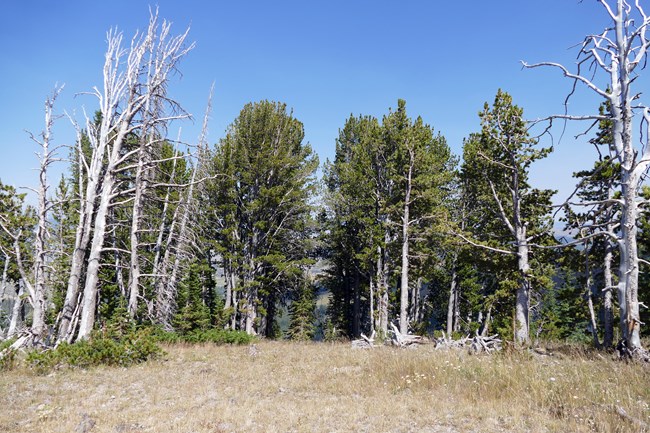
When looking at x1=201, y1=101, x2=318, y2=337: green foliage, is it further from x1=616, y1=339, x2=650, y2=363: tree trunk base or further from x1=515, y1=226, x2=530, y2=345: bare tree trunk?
x1=616, y1=339, x2=650, y2=363: tree trunk base

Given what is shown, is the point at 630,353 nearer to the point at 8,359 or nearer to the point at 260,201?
the point at 8,359

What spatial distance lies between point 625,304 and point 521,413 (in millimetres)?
5344

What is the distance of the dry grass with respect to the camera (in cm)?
574

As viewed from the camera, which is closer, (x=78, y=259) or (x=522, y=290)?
(x=78, y=259)

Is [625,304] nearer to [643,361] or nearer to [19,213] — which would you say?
[643,361]

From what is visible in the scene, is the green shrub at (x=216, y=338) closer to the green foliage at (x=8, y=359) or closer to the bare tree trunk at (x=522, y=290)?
the green foliage at (x=8, y=359)

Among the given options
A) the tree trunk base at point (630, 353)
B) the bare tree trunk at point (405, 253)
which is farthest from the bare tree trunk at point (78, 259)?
the tree trunk base at point (630, 353)

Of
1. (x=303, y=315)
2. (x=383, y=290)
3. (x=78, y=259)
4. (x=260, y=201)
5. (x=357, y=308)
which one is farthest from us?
(x=303, y=315)

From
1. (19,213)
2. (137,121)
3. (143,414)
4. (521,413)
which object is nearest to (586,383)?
(521,413)

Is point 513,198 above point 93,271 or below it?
above

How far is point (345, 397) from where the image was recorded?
734cm

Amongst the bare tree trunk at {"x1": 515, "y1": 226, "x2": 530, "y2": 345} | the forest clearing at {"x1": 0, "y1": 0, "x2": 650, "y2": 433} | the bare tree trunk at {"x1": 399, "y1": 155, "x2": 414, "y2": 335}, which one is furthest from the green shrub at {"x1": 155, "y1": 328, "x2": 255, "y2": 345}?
the bare tree trunk at {"x1": 515, "y1": 226, "x2": 530, "y2": 345}

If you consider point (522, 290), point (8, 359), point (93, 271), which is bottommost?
point (8, 359)

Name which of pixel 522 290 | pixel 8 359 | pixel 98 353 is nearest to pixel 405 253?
pixel 522 290
